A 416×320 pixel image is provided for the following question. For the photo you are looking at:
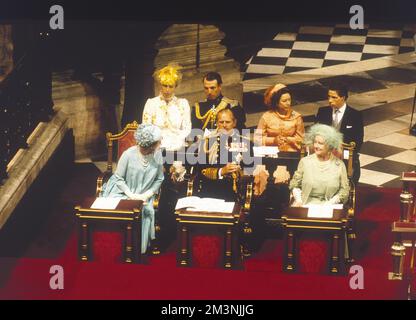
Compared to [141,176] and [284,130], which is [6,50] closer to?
[141,176]

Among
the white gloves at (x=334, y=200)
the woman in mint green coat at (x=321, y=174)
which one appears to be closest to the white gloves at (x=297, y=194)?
the woman in mint green coat at (x=321, y=174)

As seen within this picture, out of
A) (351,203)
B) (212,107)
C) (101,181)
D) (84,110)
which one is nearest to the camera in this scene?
(351,203)

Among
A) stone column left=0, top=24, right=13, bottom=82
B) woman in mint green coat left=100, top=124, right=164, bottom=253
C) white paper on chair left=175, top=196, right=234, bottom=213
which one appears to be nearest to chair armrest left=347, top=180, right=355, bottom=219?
white paper on chair left=175, top=196, right=234, bottom=213

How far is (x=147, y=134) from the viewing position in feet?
34.3

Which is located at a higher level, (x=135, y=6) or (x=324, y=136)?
(x=135, y=6)

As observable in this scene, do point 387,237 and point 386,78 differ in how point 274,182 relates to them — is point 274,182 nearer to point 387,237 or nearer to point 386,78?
point 387,237

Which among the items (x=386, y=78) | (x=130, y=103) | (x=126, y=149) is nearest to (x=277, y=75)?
(x=386, y=78)

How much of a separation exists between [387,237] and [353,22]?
6.40 feet

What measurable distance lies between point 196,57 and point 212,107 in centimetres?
259

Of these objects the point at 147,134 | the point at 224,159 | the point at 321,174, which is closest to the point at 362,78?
the point at 224,159

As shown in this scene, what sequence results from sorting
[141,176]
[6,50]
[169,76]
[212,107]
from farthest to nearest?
[6,50]
[212,107]
[169,76]
[141,176]

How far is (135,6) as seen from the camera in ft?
36.0

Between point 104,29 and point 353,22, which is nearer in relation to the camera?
point 353,22

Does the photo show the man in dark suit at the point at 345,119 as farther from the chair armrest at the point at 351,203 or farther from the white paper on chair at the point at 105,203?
the white paper on chair at the point at 105,203
